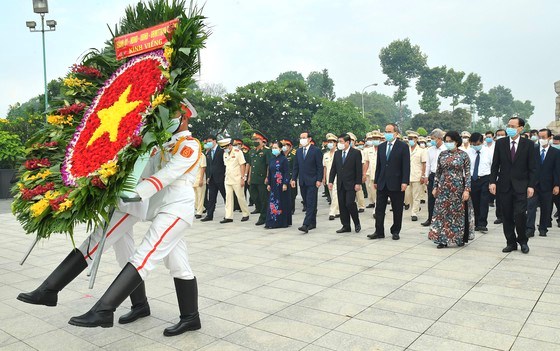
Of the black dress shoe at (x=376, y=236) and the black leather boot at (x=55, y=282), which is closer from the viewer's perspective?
the black leather boot at (x=55, y=282)

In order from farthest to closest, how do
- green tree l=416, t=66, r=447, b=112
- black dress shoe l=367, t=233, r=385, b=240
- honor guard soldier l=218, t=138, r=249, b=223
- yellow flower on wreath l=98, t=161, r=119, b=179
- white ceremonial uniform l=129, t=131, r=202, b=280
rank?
1. green tree l=416, t=66, r=447, b=112
2. honor guard soldier l=218, t=138, r=249, b=223
3. black dress shoe l=367, t=233, r=385, b=240
4. white ceremonial uniform l=129, t=131, r=202, b=280
5. yellow flower on wreath l=98, t=161, r=119, b=179

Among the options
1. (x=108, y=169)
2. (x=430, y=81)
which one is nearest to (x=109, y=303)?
(x=108, y=169)

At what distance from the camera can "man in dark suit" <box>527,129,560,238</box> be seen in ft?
26.8

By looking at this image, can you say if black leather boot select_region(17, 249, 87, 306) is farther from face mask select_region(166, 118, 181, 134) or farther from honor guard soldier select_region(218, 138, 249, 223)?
honor guard soldier select_region(218, 138, 249, 223)

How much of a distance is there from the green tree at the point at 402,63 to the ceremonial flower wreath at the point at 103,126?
273 feet

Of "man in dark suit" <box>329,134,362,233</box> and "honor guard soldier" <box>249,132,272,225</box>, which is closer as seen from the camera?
"man in dark suit" <box>329,134,362,233</box>

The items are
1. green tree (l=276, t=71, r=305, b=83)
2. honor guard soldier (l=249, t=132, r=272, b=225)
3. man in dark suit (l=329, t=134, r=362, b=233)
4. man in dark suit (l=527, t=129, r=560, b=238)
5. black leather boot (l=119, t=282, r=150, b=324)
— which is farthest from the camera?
green tree (l=276, t=71, r=305, b=83)

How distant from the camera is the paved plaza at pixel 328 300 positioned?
141 inches

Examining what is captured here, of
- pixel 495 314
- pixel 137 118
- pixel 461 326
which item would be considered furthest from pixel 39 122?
pixel 495 314

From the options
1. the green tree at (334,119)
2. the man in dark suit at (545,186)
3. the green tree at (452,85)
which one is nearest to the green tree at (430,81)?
the green tree at (452,85)

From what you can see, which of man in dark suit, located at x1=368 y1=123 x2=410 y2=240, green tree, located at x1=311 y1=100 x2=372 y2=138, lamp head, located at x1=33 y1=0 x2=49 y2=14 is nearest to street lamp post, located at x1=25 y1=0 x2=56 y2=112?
lamp head, located at x1=33 y1=0 x2=49 y2=14

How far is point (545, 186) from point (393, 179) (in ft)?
9.45

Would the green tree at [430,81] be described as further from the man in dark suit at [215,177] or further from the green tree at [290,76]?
the man in dark suit at [215,177]

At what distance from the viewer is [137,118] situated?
3287 millimetres
